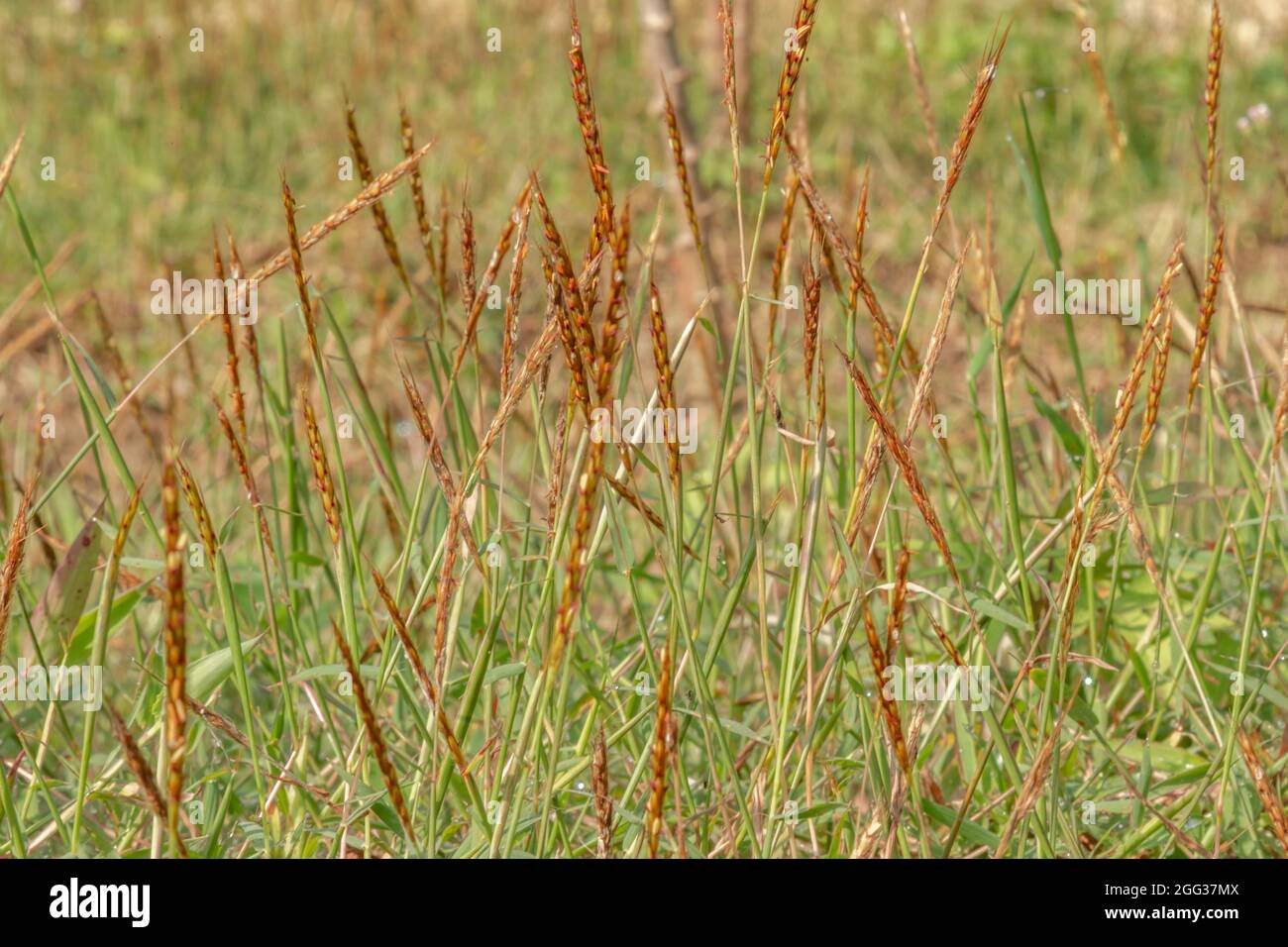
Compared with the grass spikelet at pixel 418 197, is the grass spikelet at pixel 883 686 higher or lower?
lower

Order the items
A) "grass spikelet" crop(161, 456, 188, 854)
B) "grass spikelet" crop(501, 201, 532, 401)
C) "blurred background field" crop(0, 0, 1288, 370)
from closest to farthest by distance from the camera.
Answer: "grass spikelet" crop(161, 456, 188, 854), "grass spikelet" crop(501, 201, 532, 401), "blurred background field" crop(0, 0, 1288, 370)

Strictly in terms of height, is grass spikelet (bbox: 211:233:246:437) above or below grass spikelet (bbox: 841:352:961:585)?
above

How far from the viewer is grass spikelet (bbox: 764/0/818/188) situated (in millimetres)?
887

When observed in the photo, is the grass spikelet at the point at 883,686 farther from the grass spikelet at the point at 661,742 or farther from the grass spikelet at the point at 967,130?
the grass spikelet at the point at 967,130

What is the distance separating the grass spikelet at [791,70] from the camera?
887 millimetres

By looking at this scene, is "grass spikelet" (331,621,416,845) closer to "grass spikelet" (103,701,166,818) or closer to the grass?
the grass

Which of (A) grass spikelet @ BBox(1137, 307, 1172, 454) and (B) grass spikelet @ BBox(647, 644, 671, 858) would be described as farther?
(A) grass spikelet @ BBox(1137, 307, 1172, 454)

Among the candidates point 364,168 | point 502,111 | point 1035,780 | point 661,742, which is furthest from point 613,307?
point 502,111

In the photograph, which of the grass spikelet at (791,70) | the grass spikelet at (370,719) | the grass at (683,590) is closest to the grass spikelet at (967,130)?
the grass at (683,590)

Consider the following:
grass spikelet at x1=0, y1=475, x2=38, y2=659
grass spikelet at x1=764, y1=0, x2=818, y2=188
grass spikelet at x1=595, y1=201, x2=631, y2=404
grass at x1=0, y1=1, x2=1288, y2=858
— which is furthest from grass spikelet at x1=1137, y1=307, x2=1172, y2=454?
grass spikelet at x1=0, y1=475, x2=38, y2=659

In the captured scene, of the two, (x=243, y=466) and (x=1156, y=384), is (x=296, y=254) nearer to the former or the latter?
(x=243, y=466)

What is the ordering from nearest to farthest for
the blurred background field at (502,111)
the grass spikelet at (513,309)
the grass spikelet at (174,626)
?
the grass spikelet at (174,626) → the grass spikelet at (513,309) → the blurred background field at (502,111)

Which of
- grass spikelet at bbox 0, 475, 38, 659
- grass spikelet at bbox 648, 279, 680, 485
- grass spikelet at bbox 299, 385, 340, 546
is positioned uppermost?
grass spikelet at bbox 648, 279, 680, 485

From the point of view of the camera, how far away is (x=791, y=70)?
889 millimetres
